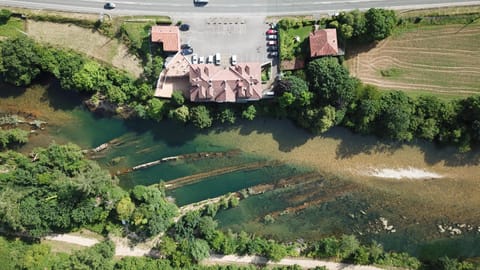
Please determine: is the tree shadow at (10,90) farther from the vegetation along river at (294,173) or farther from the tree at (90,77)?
the tree at (90,77)

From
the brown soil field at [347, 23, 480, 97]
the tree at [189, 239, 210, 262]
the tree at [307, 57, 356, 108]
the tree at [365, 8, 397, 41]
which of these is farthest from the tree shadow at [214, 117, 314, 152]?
the tree at [365, 8, 397, 41]

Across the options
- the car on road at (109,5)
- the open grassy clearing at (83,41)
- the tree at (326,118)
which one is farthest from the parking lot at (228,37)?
the tree at (326,118)

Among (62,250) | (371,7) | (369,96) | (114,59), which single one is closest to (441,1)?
(371,7)

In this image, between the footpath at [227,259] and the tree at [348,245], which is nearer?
the tree at [348,245]

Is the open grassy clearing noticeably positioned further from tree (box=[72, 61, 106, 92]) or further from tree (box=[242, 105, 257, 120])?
tree (box=[242, 105, 257, 120])

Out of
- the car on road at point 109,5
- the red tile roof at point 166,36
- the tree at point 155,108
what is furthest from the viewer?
the car on road at point 109,5

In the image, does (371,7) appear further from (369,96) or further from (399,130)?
(399,130)
